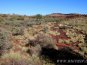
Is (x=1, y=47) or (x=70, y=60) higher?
(x=1, y=47)

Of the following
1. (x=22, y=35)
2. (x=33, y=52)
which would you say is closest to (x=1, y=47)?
(x=33, y=52)

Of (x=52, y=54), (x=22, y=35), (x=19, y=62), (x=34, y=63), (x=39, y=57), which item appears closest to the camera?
(x=19, y=62)

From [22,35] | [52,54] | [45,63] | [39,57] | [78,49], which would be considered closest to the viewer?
[45,63]

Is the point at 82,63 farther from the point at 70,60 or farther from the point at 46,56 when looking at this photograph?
the point at 46,56

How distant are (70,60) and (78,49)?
3454mm

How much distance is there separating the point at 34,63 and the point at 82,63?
3500 mm

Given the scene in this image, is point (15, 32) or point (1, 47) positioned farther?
point (15, 32)

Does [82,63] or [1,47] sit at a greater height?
[1,47]

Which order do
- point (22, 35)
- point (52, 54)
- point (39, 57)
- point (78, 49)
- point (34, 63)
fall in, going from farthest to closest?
point (22, 35) < point (78, 49) < point (52, 54) < point (39, 57) < point (34, 63)

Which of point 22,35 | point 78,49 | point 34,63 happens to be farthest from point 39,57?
point 22,35

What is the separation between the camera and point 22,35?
22812 mm

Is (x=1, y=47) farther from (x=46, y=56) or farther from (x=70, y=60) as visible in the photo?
(x=70, y=60)

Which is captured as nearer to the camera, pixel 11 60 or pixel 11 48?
pixel 11 60

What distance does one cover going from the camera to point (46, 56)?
582 inches
